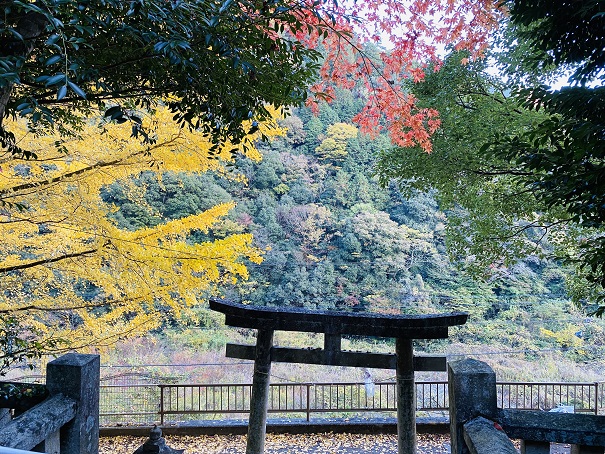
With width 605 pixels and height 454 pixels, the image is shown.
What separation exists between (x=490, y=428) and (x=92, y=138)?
4290 mm

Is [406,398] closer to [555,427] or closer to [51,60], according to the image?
[555,427]

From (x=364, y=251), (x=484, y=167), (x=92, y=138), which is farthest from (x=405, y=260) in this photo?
(x=92, y=138)

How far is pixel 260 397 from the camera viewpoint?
15.6ft

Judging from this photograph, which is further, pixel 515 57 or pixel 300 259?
pixel 300 259

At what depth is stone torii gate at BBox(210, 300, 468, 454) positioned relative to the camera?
173 inches

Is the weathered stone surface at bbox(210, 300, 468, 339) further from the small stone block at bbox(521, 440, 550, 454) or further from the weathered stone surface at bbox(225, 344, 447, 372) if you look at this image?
the small stone block at bbox(521, 440, 550, 454)

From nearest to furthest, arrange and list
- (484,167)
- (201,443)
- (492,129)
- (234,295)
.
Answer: (492,129) < (484,167) < (201,443) < (234,295)

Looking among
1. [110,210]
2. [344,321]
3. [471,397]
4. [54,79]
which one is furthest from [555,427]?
[110,210]

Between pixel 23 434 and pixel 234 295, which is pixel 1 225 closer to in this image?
pixel 23 434

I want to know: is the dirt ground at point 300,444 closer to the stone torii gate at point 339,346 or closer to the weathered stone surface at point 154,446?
the stone torii gate at point 339,346

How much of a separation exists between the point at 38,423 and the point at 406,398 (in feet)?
12.4

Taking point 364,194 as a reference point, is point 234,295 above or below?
below

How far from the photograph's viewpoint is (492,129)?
507 cm

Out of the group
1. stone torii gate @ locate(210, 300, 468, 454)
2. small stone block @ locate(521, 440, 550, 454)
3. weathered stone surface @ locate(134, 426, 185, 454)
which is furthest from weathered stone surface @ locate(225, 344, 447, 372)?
small stone block @ locate(521, 440, 550, 454)
